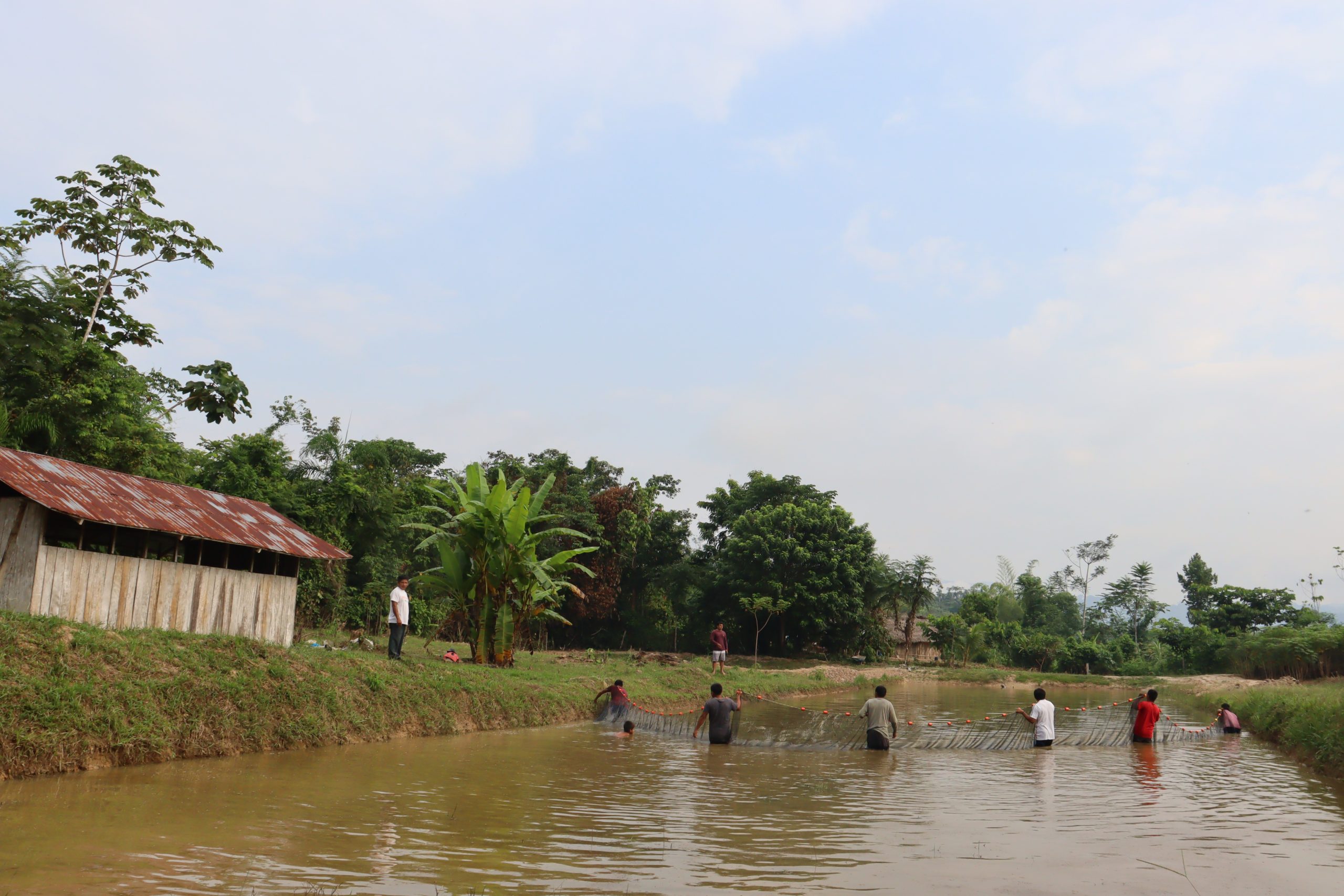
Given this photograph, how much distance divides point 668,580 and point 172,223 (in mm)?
27307

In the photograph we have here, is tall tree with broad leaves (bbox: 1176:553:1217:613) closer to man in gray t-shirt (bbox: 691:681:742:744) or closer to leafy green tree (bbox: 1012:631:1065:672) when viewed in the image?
leafy green tree (bbox: 1012:631:1065:672)

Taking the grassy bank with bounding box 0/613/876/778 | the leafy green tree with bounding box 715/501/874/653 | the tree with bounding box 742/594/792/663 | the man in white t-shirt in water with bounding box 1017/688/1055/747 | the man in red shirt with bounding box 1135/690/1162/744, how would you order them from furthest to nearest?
the leafy green tree with bounding box 715/501/874/653, the tree with bounding box 742/594/792/663, the man in red shirt with bounding box 1135/690/1162/744, the man in white t-shirt in water with bounding box 1017/688/1055/747, the grassy bank with bounding box 0/613/876/778

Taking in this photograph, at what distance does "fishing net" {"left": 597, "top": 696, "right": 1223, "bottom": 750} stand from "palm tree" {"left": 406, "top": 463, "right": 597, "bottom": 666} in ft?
9.90

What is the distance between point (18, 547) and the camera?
12609 millimetres

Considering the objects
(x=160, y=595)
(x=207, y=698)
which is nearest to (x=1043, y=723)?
(x=207, y=698)

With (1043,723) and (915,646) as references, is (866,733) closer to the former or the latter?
(1043,723)

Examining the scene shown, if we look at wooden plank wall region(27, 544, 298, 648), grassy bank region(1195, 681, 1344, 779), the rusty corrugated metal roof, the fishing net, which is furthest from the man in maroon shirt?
wooden plank wall region(27, 544, 298, 648)

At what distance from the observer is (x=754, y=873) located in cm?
656

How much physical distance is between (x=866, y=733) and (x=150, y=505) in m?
11.8

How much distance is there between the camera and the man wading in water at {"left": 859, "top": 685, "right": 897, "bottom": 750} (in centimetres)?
1496

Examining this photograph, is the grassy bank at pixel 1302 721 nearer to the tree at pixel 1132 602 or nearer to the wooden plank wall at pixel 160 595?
the wooden plank wall at pixel 160 595

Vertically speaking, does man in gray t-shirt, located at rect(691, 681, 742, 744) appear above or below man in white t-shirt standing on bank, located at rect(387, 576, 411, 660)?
below

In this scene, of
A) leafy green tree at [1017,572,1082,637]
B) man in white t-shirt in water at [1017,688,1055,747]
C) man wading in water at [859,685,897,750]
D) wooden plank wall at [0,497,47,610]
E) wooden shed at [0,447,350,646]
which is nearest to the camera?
wooden plank wall at [0,497,47,610]

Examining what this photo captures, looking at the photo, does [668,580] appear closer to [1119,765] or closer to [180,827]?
[1119,765]
